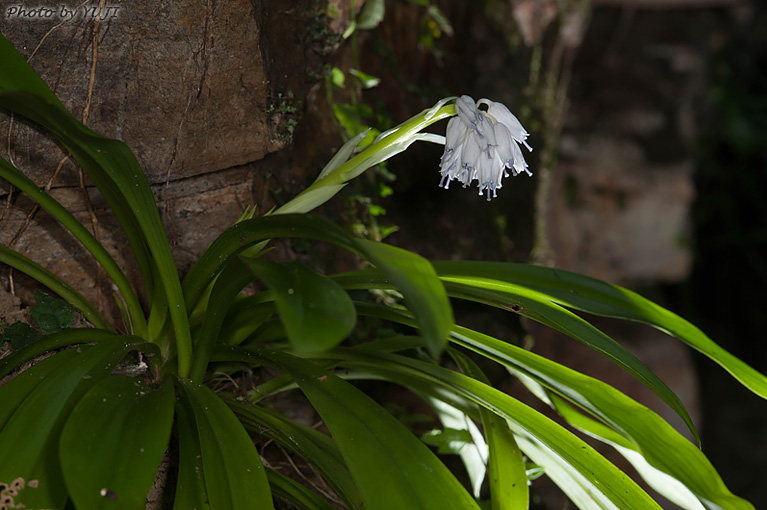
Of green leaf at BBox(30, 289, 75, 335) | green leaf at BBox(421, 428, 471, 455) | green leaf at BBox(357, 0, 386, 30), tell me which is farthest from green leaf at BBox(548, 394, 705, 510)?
green leaf at BBox(357, 0, 386, 30)

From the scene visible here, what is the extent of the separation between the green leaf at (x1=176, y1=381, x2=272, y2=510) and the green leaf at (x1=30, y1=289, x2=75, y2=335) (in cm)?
27

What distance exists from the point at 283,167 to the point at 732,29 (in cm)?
360

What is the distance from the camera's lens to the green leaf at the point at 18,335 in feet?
2.80

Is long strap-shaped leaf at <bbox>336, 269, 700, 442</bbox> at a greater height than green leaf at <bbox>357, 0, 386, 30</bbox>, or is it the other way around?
green leaf at <bbox>357, 0, 386, 30</bbox>

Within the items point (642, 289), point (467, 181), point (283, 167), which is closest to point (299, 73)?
point (283, 167)

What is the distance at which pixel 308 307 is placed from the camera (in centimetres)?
53

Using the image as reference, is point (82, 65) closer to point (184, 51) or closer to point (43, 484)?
point (184, 51)

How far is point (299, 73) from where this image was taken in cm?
113

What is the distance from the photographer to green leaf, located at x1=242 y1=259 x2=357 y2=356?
49 cm

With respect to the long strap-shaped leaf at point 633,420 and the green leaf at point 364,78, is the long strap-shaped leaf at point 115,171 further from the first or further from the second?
the green leaf at point 364,78

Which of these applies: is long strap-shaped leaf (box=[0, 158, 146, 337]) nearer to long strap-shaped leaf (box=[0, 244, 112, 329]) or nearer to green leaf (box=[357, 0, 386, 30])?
long strap-shaped leaf (box=[0, 244, 112, 329])

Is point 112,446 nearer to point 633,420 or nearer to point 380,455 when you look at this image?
point 380,455

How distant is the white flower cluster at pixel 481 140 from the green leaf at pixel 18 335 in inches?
24.1

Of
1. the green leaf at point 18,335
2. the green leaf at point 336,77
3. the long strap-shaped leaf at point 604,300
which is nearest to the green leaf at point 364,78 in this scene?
the green leaf at point 336,77
